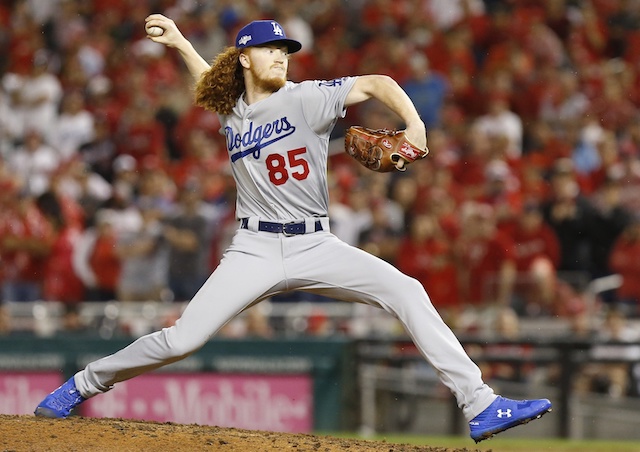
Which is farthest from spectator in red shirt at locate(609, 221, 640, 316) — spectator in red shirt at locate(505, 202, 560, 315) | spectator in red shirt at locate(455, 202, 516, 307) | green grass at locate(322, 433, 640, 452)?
green grass at locate(322, 433, 640, 452)

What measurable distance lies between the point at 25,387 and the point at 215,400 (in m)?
1.90

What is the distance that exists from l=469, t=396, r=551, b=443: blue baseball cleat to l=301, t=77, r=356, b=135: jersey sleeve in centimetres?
155

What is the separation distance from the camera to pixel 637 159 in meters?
11.8

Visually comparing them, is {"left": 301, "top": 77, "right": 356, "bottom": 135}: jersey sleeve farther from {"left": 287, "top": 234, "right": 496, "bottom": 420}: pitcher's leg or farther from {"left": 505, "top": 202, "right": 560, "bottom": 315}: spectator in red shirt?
{"left": 505, "top": 202, "right": 560, "bottom": 315}: spectator in red shirt

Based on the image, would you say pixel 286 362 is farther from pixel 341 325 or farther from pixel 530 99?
pixel 530 99

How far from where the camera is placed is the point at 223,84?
5.99 metres

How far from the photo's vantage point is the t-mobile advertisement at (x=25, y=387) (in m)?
11.5

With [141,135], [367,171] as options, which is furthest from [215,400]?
[141,135]

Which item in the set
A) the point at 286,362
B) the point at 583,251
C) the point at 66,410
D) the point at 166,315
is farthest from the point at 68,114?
the point at 66,410

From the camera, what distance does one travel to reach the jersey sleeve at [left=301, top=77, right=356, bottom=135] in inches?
225

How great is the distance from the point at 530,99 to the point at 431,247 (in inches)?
129

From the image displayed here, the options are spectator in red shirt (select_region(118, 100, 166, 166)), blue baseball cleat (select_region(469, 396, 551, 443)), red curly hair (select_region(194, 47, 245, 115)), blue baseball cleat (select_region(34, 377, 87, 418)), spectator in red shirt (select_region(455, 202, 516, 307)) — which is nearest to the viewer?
blue baseball cleat (select_region(469, 396, 551, 443))

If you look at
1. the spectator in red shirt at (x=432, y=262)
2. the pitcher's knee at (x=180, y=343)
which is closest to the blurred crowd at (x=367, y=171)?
the spectator in red shirt at (x=432, y=262)

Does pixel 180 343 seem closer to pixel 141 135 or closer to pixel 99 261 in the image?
pixel 99 261
